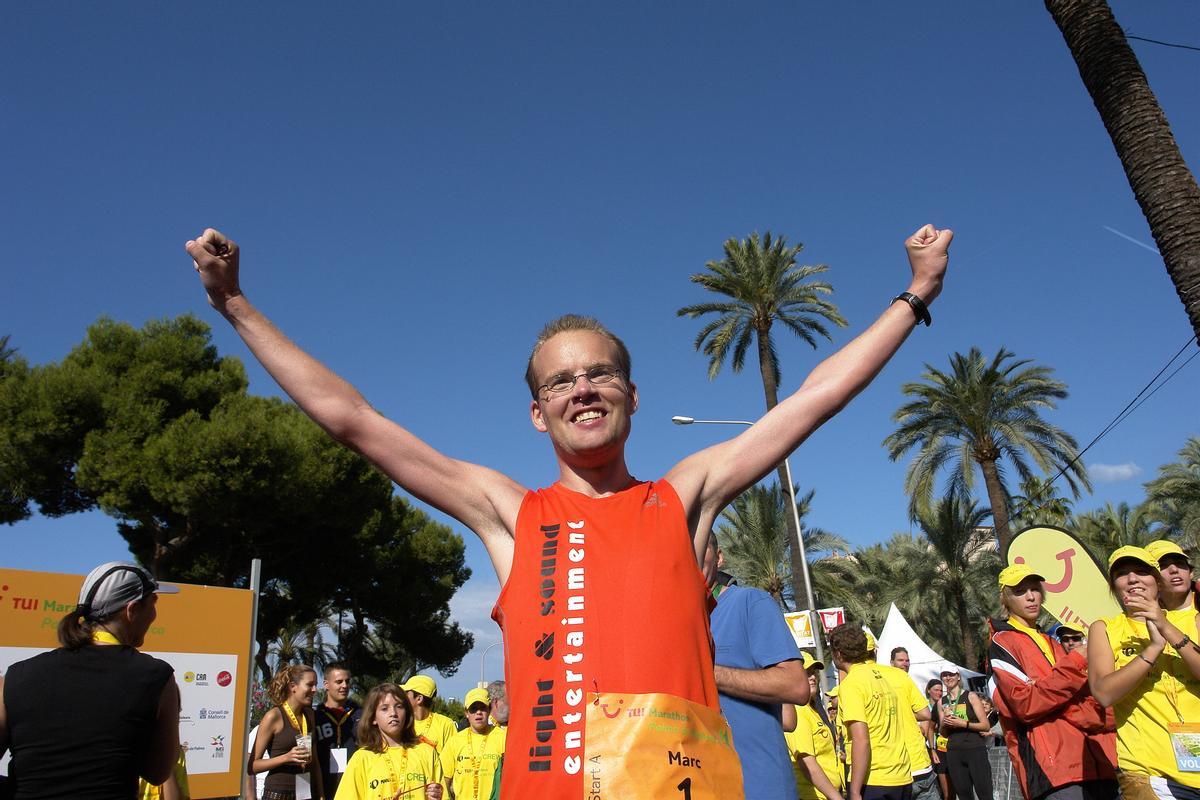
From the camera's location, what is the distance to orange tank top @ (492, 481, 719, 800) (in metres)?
1.62

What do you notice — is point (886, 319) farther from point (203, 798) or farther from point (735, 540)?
point (735, 540)

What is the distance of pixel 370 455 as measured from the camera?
6.51ft

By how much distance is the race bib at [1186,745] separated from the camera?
4031mm

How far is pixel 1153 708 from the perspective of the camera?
4.21m

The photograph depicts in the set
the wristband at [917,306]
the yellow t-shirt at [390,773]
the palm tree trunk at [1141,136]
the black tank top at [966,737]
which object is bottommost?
the black tank top at [966,737]

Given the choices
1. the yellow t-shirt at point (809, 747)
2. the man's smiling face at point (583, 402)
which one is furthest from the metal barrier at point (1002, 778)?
the man's smiling face at point (583, 402)

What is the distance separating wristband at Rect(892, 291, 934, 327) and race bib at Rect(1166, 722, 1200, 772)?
3.27m

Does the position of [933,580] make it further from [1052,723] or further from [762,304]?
[1052,723]

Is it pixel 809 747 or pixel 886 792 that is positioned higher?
pixel 809 747

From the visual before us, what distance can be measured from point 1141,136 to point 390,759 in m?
7.79

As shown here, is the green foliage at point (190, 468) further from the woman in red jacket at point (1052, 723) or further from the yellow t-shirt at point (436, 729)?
the woman in red jacket at point (1052, 723)

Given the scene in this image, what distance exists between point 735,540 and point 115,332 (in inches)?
836

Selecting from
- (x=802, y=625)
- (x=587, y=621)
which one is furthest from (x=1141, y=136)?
(x=802, y=625)

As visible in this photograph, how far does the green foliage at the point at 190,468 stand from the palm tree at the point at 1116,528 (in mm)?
28373
